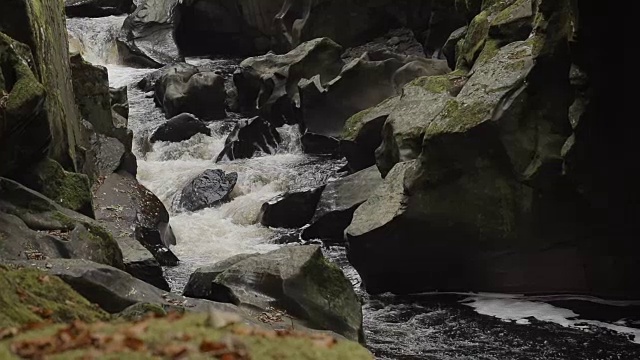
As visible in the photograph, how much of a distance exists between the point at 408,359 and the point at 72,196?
242 inches

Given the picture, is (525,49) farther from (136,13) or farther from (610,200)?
(136,13)

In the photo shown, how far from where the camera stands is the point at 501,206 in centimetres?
1507

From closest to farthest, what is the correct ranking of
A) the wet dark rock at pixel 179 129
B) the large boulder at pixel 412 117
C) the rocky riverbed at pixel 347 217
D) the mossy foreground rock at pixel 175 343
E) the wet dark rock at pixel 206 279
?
the mossy foreground rock at pixel 175 343 → the rocky riverbed at pixel 347 217 → the wet dark rock at pixel 206 279 → the large boulder at pixel 412 117 → the wet dark rock at pixel 179 129

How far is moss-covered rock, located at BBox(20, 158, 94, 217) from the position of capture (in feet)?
42.0

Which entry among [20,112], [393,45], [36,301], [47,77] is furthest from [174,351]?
[393,45]

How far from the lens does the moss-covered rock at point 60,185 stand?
1279 centimetres

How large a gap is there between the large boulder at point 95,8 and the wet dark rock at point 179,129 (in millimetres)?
17154

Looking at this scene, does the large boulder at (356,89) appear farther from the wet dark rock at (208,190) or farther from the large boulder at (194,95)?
the large boulder at (194,95)

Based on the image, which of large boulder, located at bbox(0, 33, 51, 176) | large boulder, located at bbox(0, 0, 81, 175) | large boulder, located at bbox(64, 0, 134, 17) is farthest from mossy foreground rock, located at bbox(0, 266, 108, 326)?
large boulder, located at bbox(64, 0, 134, 17)

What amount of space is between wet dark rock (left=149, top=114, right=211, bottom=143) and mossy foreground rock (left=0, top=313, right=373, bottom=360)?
2099cm

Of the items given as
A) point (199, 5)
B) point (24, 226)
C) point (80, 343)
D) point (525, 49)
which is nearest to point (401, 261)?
point (525, 49)

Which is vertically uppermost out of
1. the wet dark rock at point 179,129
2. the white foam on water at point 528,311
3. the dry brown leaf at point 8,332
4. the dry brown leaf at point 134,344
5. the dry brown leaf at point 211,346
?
the wet dark rock at point 179,129

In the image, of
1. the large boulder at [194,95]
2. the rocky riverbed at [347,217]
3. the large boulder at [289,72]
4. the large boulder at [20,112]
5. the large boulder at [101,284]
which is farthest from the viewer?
the large boulder at [194,95]

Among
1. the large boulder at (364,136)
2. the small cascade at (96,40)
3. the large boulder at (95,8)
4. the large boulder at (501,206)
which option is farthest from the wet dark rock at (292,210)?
the large boulder at (95,8)
